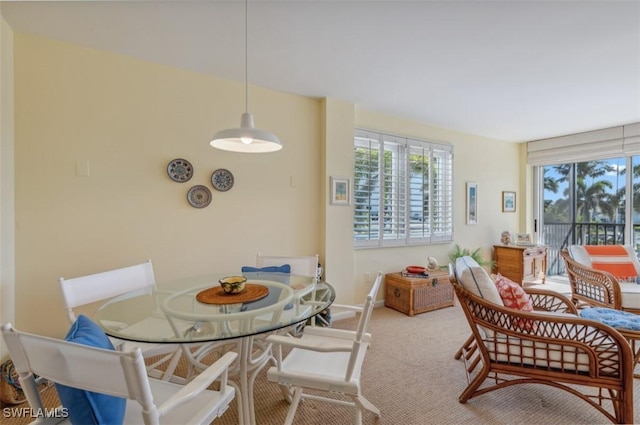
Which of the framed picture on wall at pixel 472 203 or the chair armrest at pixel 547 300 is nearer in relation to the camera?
the chair armrest at pixel 547 300

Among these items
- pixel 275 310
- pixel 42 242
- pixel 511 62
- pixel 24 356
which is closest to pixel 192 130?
pixel 42 242

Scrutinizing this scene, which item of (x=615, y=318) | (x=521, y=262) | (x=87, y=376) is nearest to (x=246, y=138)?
(x=87, y=376)

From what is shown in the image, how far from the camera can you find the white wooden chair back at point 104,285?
1682 mm

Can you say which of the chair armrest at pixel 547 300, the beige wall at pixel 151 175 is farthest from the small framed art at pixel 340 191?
the chair armrest at pixel 547 300

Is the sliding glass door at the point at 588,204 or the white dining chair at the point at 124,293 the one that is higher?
the sliding glass door at the point at 588,204

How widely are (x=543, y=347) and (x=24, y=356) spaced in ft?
8.12

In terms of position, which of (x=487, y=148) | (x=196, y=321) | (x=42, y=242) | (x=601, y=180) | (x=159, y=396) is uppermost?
(x=487, y=148)

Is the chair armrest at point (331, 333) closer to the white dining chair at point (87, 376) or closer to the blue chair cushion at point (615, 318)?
the white dining chair at point (87, 376)

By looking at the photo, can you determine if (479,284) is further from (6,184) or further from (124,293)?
(6,184)

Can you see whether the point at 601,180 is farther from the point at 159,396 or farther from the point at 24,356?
the point at 24,356

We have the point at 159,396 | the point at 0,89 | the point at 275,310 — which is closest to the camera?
Result: the point at 159,396

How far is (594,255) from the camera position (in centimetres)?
339

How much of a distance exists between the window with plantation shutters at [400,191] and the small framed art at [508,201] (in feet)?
4.79

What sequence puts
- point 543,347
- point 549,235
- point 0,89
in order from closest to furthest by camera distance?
point 543,347, point 0,89, point 549,235
